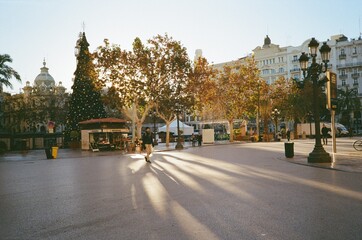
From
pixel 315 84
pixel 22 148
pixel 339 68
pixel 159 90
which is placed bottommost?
pixel 22 148

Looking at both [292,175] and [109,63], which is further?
[109,63]

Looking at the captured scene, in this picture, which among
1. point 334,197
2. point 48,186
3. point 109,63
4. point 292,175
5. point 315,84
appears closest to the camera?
point 334,197

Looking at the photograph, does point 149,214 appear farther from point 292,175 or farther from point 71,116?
point 71,116

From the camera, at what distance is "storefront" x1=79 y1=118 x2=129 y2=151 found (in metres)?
32.5

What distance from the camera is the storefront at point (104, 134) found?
32.5m

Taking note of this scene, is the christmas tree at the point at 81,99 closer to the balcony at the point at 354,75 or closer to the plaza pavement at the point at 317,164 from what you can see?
the plaza pavement at the point at 317,164

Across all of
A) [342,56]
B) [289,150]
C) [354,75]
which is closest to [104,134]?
[289,150]

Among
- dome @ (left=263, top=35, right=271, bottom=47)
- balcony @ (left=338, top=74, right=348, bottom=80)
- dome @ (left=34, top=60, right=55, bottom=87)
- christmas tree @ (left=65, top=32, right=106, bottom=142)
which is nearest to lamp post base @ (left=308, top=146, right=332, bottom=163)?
christmas tree @ (left=65, top=32, right=106, bottom=142)

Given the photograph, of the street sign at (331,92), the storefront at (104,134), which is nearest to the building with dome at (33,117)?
the storefront at (104,134)

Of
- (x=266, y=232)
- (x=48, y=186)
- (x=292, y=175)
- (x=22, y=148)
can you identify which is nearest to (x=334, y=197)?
(x=266, y=232)

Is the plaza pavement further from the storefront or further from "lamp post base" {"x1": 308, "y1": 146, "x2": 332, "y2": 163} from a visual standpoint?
the storefront

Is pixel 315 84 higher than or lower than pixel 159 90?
lower

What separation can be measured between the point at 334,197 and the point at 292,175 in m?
3.80

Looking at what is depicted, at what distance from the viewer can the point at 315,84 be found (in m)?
14.9
